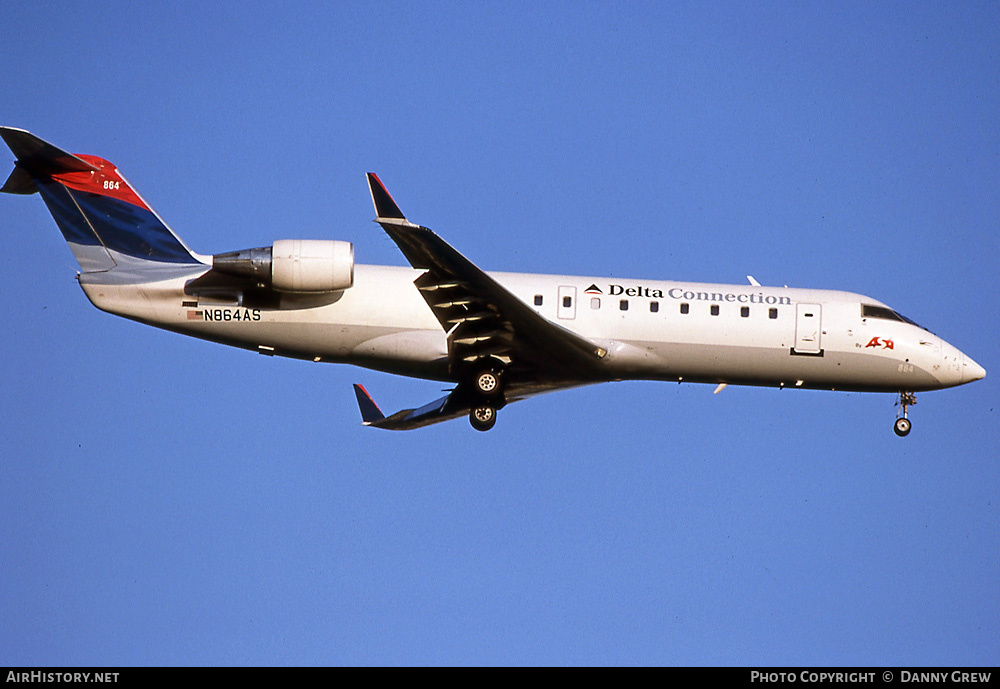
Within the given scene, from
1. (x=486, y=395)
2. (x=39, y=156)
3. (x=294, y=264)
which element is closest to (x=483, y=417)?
(x=486, y=395)

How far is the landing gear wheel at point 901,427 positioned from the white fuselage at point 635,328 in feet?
2.20

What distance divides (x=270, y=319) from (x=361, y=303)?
1652 mm

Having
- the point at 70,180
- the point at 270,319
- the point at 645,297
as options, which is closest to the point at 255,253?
the point at 270,319

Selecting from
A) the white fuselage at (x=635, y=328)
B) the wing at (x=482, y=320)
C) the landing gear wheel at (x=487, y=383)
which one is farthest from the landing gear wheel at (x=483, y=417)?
the white fuselage at (x=635, y=328)

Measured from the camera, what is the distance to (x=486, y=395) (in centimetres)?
2019

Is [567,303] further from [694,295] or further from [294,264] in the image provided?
[294,264]

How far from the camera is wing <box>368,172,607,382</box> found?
18188mm

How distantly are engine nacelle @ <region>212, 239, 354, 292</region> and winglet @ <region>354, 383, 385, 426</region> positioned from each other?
190 inches

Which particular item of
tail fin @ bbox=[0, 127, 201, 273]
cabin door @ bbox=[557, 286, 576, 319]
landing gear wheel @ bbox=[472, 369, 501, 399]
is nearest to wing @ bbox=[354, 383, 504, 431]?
landing gear wheel @ bbox=[472, 369, 501, 399]

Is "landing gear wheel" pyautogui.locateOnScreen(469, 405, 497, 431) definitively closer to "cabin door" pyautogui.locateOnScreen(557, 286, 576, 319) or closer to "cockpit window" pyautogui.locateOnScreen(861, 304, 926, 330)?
"cabin door" pyautogui.locateOnScreen(557, 286, 576, 319)

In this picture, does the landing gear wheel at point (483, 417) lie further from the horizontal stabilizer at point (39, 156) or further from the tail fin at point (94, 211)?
the horizontal stabilizer at point (39, 156)
